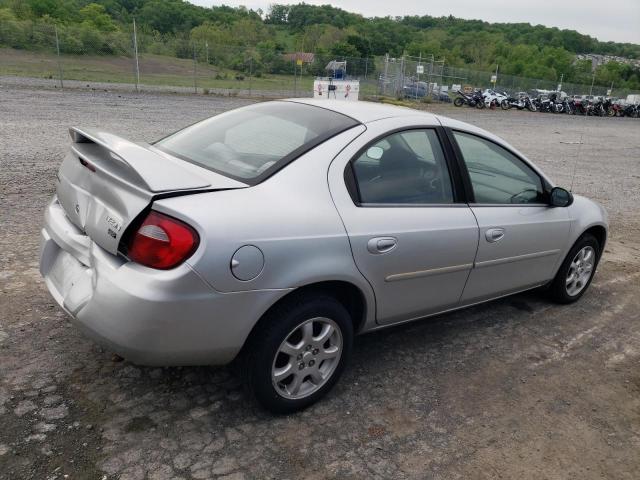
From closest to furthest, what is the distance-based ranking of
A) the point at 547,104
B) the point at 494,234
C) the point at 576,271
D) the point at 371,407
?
the point at 371,407 < the point at 494,234 < the point at 576,271 < the point at 547,104

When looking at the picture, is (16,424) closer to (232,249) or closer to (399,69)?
(232,249)

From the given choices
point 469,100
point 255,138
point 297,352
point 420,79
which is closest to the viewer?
point 297,352

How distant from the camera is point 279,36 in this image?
73438mm

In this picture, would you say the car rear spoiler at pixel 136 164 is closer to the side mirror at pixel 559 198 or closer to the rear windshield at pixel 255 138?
the rear windshield at pixel 255 138

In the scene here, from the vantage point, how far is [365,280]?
289 centimetres

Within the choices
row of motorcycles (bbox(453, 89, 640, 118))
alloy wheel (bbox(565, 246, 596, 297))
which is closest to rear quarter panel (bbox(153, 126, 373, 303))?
alloy wheel (bbox(565, 246, 596, 297))

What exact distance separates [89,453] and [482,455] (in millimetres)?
1841

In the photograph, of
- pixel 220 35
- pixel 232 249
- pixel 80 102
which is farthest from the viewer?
pixel 220 35

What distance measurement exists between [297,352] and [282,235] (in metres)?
0.64

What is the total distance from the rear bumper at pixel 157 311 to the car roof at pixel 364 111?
124 cm

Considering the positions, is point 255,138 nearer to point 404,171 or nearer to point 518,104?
point 404,171

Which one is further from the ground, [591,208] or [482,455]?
[591,208]

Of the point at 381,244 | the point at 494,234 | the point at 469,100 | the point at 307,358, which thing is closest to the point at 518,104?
the point at 469,100

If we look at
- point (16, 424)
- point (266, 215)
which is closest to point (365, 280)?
point (266, 215)
